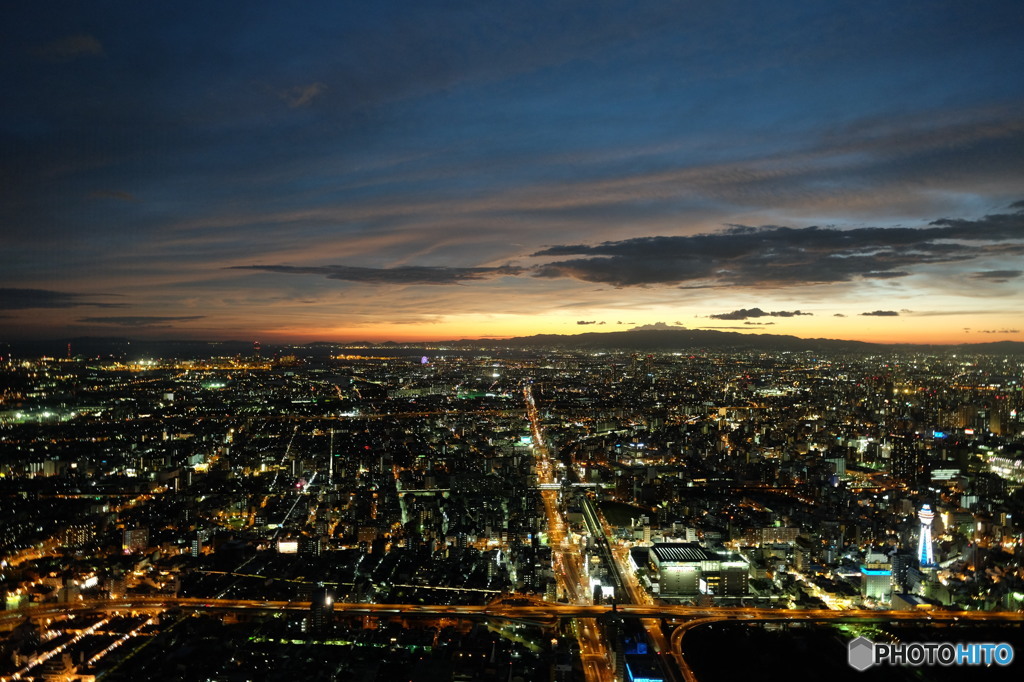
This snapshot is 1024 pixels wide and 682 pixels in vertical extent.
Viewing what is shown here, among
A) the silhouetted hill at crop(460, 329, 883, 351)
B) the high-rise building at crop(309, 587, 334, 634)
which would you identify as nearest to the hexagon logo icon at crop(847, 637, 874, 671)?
the high-rise building at crop(309, 587, 334, 634)

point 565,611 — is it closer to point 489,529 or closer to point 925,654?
point 489,529

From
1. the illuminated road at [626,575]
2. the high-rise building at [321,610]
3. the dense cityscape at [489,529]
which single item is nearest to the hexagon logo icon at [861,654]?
the dense cityscape at [489,529]

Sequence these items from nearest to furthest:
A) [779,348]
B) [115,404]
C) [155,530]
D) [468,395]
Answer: [155,530] → [115,404] → [468,395] → [779,348]

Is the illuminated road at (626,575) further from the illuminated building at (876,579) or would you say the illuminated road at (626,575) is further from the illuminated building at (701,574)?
the illuminated building at (876,579)

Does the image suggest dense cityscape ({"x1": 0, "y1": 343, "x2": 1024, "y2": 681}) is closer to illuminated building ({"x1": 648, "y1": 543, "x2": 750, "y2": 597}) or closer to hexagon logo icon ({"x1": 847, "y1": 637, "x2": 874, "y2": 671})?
illuminated building ({"x1": 648, "y1": 543, "x2": 750, "y2": 597})

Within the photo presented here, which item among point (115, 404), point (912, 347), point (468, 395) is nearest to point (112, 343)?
point (115, 404)

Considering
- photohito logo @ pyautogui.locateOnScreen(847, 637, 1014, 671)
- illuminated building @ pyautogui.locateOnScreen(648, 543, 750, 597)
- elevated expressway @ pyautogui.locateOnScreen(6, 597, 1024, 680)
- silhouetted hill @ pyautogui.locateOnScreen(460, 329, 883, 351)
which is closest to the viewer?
photohito logo @ pyautogui.locateOnScreen(847, 637, 1014, 671)

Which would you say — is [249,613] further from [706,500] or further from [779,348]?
[779,348]
